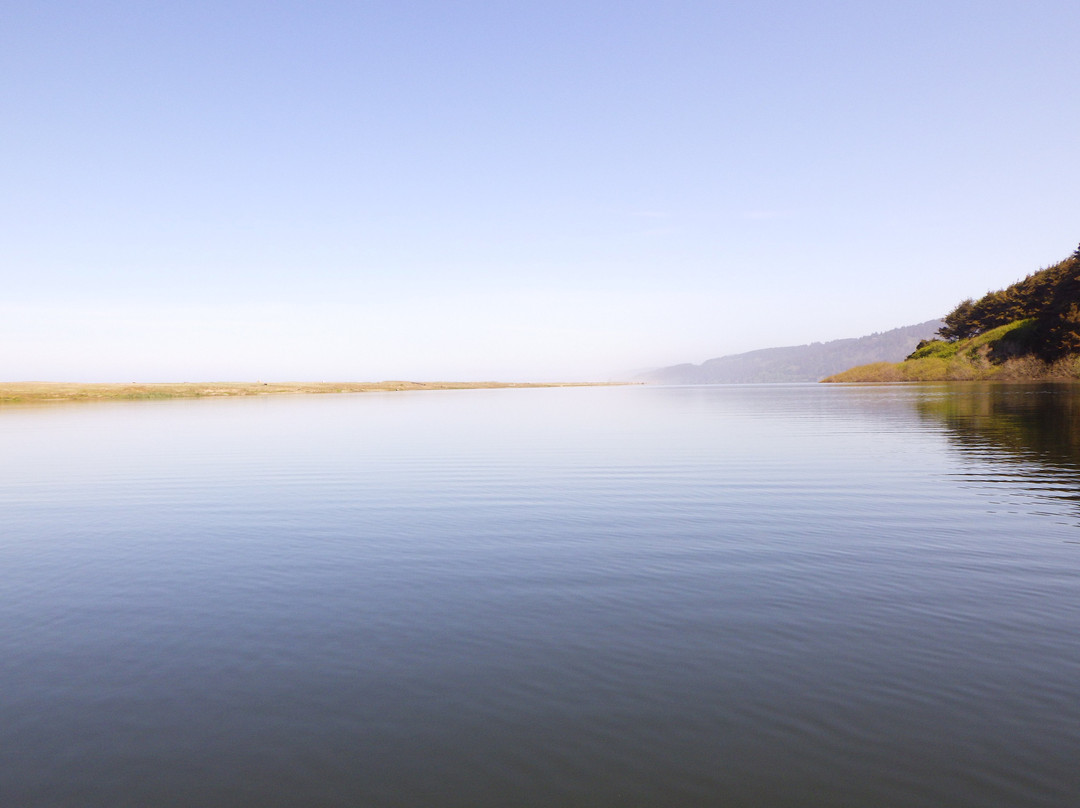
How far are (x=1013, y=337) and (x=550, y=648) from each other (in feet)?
539

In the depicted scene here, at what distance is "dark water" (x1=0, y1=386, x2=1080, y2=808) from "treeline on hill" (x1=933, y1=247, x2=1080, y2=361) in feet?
409

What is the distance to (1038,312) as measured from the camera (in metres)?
137

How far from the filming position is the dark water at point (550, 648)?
639cm

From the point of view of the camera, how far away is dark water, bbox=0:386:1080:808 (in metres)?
6.39

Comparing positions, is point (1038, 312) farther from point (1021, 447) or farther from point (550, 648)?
point (550, 648)

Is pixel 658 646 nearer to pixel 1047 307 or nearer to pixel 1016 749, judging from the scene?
pixel 1016 749

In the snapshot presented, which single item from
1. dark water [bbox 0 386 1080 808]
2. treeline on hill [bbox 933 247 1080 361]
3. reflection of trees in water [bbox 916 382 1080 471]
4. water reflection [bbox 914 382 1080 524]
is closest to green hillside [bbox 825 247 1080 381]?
treeline on hill [bbox 933 247 1080 361]

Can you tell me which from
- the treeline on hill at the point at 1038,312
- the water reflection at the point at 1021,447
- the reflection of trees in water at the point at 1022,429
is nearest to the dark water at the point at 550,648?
the water reflection at the point at 1021,447

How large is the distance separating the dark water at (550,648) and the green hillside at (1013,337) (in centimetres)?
12668

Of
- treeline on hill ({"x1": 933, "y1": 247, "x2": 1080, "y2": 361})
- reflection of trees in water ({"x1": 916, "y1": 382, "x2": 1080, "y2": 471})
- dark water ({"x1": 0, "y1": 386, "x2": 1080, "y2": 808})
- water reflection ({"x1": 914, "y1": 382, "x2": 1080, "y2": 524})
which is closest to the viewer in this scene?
dark water ({"x1": 0, "y1": 386, "x2": 1080, "y2": 808})

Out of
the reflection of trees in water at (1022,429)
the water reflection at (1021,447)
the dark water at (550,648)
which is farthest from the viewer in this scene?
the reflection of trees in water at (1022,429)

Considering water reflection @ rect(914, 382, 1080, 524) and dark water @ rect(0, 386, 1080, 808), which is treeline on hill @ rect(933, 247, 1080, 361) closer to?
water reflection @ rect(914, 382, 1080, 524)

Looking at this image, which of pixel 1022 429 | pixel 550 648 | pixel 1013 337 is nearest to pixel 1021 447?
pixel 1022 429

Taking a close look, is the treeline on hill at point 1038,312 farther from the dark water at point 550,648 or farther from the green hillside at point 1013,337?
the dark water at point 550,648
